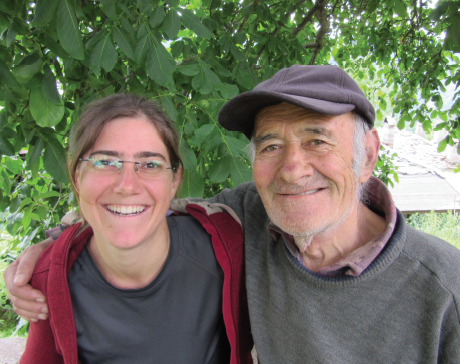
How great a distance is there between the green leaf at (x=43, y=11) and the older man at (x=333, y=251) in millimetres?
745

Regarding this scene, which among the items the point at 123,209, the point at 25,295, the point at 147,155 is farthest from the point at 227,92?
the point at 25,295

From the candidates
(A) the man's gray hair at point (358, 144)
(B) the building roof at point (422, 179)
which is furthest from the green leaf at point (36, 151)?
(B) the building roof at point (422, 179)

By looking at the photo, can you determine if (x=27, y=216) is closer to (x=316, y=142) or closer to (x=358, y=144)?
(x=316, y=142)

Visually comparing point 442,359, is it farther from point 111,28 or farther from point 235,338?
point 111,28

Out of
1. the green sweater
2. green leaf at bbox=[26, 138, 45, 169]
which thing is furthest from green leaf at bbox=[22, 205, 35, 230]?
the green sweater

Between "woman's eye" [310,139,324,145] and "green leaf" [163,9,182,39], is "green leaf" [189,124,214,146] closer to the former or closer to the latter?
"green leaf" [163,9,182,39]

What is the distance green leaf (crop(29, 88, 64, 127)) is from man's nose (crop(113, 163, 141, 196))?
1.22 feet

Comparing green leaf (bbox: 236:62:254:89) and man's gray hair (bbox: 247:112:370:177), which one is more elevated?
green leaf (bbox: 236:62:254:89)

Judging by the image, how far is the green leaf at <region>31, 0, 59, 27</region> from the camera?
3.66 feet

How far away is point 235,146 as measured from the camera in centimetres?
159

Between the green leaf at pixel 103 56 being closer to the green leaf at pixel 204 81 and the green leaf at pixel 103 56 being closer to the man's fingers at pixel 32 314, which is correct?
the green leaf at pixel 204 81

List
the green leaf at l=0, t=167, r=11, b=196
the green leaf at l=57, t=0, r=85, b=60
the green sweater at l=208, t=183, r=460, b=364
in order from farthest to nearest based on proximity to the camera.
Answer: the green leaf at l=0, t=167, r=11, b=196
the green leaf at l=57, t=0, r=85, b=60
the green sweater at l=208, t=183, r=460, b=364

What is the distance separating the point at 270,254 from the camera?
1439mm

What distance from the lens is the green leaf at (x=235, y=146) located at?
1589mm
